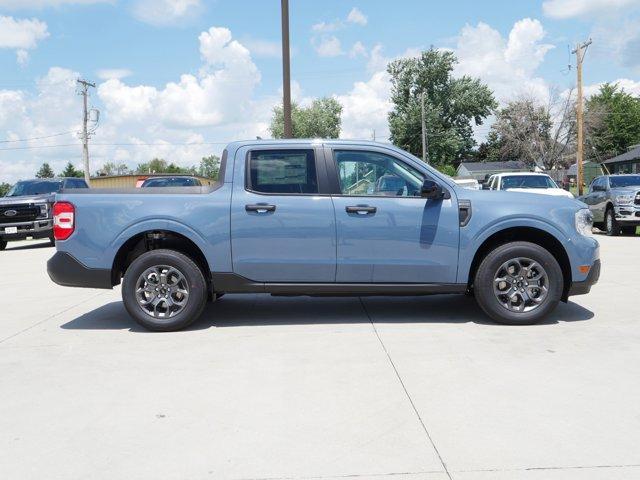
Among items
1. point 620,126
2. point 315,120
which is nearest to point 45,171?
point 315,120

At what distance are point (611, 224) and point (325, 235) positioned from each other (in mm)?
13742

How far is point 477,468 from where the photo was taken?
10.1ft

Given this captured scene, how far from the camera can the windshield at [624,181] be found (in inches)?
696

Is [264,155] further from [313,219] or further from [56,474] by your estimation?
[56,474]

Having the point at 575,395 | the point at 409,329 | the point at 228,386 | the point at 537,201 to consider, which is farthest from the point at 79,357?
the point at 537,201

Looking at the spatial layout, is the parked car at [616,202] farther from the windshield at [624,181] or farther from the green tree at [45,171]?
the green tree at [45,171]

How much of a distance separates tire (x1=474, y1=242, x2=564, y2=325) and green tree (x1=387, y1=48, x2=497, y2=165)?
61.9 metres

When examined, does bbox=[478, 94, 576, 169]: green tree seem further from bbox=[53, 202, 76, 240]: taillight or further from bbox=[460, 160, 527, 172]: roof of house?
bbox=[53, 202, 76, 240]: taillight

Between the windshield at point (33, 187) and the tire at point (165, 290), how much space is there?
46.6ft

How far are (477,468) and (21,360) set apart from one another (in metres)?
3.95

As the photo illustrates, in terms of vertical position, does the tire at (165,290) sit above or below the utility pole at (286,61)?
below

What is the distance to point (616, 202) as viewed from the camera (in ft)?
54.6

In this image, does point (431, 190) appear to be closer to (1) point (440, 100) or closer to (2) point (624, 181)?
(2) point (624, 181)

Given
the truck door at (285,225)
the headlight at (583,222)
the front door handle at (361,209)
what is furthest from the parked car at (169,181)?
the headlight at (583,222)
